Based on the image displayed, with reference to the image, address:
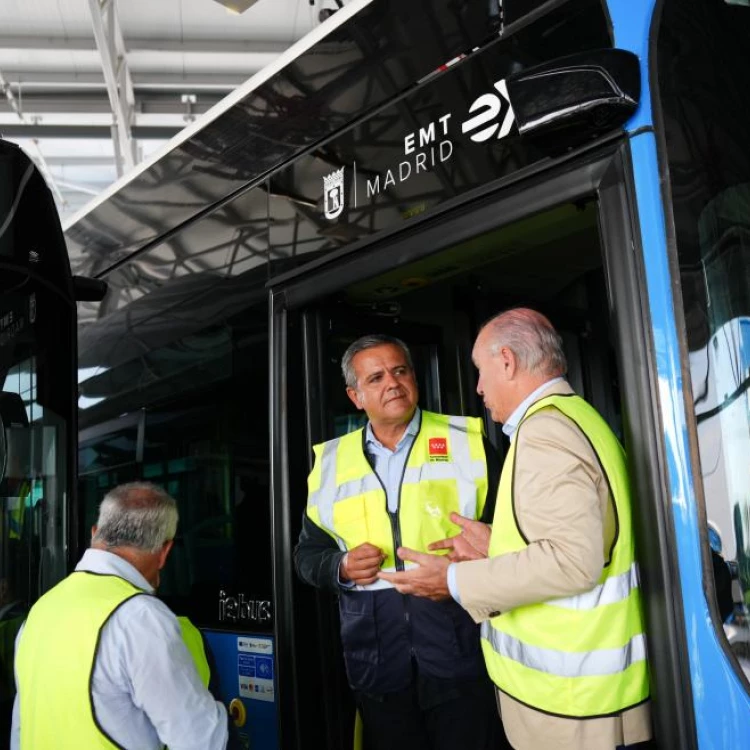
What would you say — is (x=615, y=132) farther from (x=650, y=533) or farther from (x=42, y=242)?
(x=42, y=242)

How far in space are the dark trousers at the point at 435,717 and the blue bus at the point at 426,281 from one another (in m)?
0.13

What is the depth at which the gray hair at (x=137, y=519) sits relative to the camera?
2.46m

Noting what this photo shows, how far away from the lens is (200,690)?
229cm

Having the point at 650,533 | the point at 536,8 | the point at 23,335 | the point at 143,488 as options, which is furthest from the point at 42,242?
the point at 650,533

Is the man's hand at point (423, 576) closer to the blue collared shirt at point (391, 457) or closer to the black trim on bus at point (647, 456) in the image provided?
the blue collared shirt at point (391, 457)

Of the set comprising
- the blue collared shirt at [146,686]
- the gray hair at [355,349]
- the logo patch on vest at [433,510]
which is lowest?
the blue collared shirt at [146,686]

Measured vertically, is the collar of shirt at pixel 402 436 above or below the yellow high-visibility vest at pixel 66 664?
above

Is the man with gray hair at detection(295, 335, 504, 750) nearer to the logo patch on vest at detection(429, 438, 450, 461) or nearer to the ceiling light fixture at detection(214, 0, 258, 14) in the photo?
the logo patch on vest at detection(429, 438, 450, 461)

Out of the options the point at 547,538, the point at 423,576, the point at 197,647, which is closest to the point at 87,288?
the point at 197,647

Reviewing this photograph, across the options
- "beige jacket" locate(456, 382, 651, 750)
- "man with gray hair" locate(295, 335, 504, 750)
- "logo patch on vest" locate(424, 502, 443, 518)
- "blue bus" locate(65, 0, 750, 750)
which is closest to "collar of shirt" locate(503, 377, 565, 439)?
"beige jacket" locate(456, 382, 651, 750)

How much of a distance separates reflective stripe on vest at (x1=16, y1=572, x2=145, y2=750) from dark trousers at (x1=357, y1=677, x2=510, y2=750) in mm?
777

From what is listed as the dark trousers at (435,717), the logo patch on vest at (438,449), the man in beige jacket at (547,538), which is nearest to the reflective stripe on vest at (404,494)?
the logo patch on vest at (438,449)

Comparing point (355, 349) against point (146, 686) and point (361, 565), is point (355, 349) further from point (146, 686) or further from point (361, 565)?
point (146, 686)

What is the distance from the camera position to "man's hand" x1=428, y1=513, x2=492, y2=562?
2309 millimetres
